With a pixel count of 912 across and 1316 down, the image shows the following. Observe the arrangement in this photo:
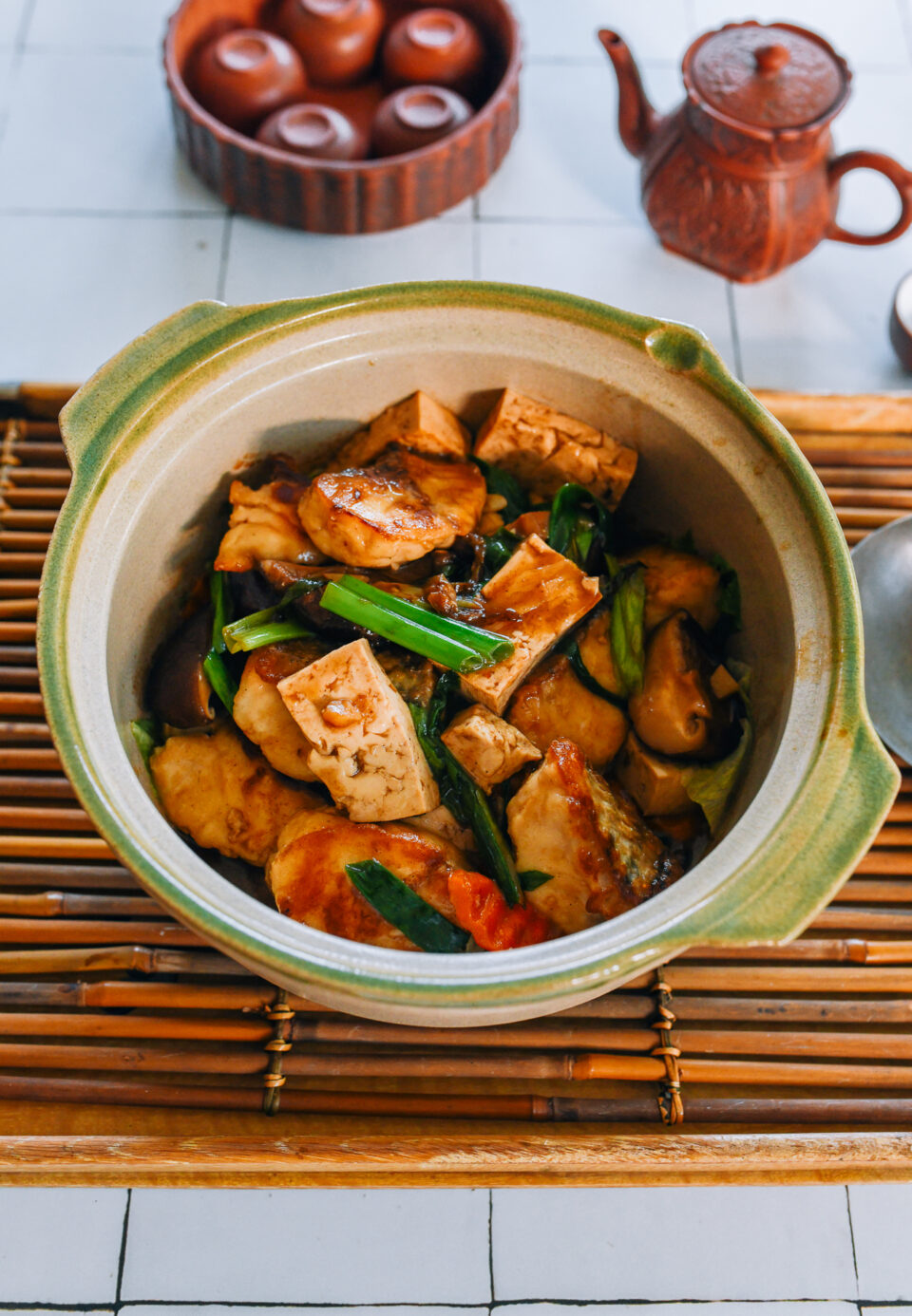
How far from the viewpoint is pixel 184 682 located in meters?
1.66

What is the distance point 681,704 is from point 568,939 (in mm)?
501

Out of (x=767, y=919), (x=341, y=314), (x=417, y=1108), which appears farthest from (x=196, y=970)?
(x=341, y=314)

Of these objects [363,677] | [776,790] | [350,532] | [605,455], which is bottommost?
[776,790]

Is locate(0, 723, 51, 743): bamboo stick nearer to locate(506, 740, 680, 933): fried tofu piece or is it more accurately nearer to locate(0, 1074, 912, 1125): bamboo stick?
locate(0, 1074, 912, 1125): bamboo stick

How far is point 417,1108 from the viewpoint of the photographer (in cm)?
168

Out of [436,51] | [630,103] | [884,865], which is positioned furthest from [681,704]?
[436,51]

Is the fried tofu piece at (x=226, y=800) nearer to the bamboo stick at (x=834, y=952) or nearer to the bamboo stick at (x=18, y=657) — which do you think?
the bamboo stick at (x=18, y=657)

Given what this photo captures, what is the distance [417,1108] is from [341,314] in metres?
1.27

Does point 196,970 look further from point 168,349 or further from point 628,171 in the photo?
point 628,171

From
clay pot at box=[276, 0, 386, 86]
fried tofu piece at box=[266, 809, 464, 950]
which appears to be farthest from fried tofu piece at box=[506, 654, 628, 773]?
clay pot at box=[276, 0, 386, 86]

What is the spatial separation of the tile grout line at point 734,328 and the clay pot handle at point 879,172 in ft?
0.96

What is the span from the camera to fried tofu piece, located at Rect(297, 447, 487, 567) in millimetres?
1641

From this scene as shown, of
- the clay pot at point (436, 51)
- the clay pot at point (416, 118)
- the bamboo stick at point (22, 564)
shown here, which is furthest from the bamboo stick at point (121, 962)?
the clay pot at point (436, 51)

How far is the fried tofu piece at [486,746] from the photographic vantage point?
61.1 inches
